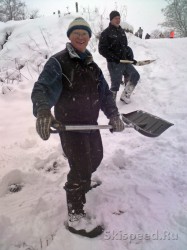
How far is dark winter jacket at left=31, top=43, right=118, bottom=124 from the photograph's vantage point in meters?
2.20

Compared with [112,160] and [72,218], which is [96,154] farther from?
[112,160]

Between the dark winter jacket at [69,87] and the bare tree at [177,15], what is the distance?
30.0 m

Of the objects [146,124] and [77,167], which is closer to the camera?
[77,167]

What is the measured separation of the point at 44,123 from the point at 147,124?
57.1 inches

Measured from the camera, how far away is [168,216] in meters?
2.52

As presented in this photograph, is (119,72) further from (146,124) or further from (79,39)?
(79,39)

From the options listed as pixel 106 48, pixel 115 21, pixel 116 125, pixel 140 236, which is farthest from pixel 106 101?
pixel 115 21

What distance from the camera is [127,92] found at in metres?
5.65

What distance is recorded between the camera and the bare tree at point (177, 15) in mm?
28281

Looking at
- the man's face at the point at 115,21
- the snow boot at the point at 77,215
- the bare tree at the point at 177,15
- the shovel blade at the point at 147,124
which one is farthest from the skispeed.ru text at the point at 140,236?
the bare tree at the point at 177,15

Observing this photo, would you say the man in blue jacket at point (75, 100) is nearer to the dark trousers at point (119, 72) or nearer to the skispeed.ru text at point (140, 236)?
the skispeed.ru text at point (140, 236)

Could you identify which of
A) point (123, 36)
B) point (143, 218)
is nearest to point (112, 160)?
point (143, 218)

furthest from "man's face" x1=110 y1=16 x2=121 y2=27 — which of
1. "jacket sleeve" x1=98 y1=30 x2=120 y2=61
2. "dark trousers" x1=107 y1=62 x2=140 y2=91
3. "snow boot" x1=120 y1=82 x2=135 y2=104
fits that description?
"snow boot" x1=120 y1=82 x2=135 y2=104

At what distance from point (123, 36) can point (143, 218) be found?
3703 mm
